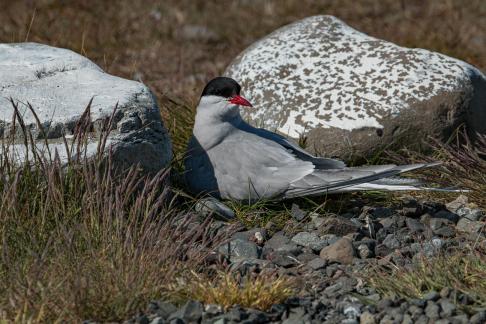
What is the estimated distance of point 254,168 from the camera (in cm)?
522

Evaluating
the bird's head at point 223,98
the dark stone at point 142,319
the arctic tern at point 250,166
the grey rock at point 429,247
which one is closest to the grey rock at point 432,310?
the grey rock at point 429,247

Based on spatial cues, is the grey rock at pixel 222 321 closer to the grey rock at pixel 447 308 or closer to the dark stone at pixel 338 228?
the grey rock at pixel 447 308

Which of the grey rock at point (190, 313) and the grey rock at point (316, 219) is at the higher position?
the grey rock at point (190, 313)

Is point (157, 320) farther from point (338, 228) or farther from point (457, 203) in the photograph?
point (457, 203)

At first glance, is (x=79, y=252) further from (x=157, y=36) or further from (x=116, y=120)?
(x=157, y=36)

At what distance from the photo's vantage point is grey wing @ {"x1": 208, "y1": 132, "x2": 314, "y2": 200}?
16.9ft

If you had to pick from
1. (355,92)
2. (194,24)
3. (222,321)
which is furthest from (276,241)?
(194,24)

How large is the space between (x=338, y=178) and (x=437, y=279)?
118 centimetres

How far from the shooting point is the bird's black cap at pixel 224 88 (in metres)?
5.37

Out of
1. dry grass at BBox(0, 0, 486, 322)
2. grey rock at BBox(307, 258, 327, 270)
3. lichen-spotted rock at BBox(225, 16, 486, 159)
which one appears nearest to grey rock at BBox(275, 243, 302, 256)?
grey rock at BBox(307, 258, 327, 270)

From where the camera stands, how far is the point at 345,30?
6.84 m

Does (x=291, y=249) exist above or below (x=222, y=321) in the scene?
below

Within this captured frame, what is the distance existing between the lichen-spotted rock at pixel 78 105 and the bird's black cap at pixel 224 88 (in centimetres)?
39

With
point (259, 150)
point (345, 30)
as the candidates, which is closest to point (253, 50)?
point (345, 30)
